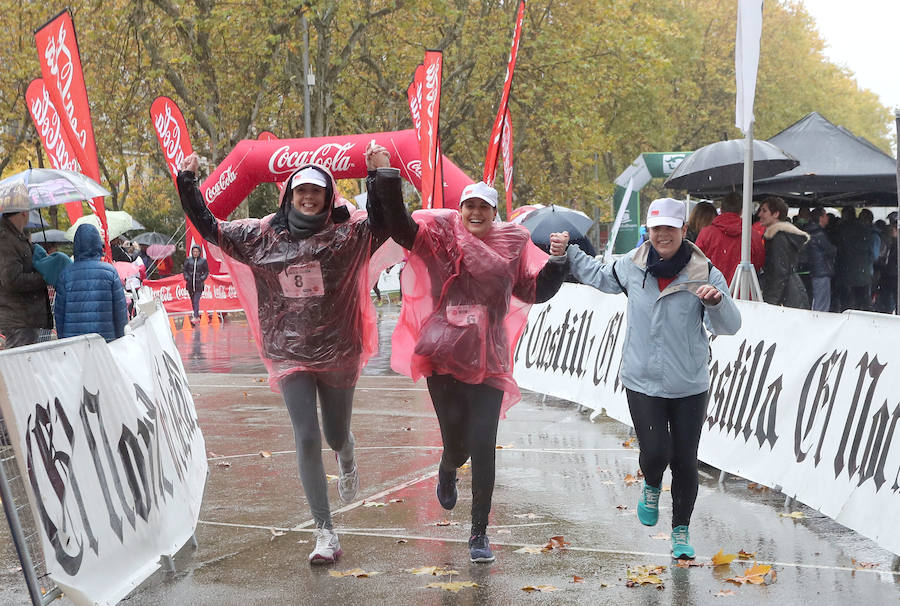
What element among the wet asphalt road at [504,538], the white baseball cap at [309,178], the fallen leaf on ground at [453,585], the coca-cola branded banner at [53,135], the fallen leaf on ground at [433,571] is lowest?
the wet asphalt road at [504,538]

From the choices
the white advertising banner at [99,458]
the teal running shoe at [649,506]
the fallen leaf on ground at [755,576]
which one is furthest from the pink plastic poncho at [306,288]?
the fallen leaf on ground at [755,576]

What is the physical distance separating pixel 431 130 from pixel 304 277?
12653mm

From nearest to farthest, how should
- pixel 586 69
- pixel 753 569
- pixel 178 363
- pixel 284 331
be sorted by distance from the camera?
pixel 753 569, pixel 284 331, pixel 178 363, pixel 586 69

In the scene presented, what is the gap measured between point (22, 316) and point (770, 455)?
5360 mm

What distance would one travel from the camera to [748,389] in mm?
7707

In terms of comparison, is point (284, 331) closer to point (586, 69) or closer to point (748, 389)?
point (748, 389)

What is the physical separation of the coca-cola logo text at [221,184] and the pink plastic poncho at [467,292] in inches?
592

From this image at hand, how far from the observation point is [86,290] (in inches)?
351

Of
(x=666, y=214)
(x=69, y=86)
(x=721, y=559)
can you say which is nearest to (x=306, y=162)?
(x=69, y=86)

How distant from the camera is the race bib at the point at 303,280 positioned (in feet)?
18.8

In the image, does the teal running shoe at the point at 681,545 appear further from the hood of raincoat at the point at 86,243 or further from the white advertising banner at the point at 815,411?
the hood of raincoat at the point at 86,243

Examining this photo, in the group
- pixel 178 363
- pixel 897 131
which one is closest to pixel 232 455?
pixel 178 363

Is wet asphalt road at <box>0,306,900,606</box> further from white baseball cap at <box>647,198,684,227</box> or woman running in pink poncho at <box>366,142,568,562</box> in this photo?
white baseball cap at <box>647,198,684,227</box>

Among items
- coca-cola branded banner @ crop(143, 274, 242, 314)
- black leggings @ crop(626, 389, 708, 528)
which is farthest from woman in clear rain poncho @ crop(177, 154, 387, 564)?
coca-cola branded banner @ crop(143, 274, 242, 314)
